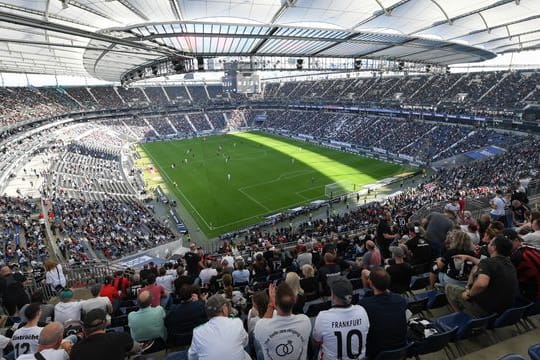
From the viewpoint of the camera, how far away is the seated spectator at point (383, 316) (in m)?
3.82

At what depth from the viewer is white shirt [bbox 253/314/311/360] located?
3.50 m

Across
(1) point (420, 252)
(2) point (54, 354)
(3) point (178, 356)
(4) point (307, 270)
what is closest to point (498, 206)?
(1) point (420, 252)

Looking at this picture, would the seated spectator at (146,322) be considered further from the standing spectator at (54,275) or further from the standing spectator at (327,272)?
the standing spectator at (54,275)

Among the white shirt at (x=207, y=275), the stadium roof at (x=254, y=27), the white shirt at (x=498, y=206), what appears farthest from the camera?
the stadium roof at (x=254, y=27)

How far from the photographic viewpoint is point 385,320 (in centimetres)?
383

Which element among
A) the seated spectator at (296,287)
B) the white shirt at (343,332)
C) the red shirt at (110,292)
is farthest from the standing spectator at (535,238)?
the red shirt at (110,292)

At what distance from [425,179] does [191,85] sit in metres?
76.2

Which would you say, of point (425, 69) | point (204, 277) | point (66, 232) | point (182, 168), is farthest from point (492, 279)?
point (425, 69)

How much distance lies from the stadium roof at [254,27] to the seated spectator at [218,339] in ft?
42.2

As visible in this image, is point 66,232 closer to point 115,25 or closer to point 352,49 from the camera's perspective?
point 115,25

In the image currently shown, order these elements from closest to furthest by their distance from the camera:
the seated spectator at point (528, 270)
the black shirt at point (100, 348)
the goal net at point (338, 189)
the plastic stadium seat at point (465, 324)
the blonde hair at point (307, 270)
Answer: the black shirt at point (100, 348)
the plastic stadium seat at point (465, 324)
the seated spectator at point (528, 270)
the blonde hair at point (307, 270)
the goal net at point (338, 189)

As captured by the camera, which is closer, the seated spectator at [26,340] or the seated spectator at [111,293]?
the seated spectator at [26,340]

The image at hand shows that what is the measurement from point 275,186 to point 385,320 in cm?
3740

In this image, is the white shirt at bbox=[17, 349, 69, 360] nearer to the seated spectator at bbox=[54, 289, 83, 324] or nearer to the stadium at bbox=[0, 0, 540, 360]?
the stadium at bbox=[0, 0, 540, 360]
